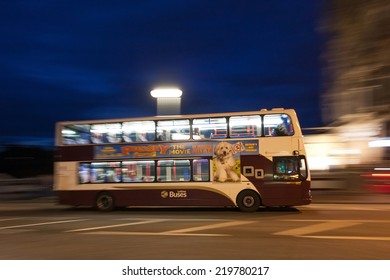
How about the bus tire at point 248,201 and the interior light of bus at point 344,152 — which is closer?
the bus tire at point 248,201

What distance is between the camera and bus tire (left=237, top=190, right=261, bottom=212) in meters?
16.6

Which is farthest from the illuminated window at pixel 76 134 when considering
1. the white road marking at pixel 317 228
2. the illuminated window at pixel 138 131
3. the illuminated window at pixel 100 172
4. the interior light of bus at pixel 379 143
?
the interior light of bus at pixel 379 143

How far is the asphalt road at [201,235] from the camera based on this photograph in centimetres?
865

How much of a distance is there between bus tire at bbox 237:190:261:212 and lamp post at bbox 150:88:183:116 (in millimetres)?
6774

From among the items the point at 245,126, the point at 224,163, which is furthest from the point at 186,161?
the point at 245,126

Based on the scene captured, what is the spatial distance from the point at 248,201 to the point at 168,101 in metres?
7.46

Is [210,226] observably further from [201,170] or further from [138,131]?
[138,131]

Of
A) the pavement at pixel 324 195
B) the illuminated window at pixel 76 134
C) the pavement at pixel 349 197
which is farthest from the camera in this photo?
the pavement at pixel 324 195

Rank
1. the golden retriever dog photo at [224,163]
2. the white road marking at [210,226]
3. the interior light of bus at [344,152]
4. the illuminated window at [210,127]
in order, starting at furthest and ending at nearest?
1. the interior light of bus at [344,152]
2. the illuminated window at [210,127]
3. the golden retriever dog photo at [224,163]
4. the white road marking at [210,226]

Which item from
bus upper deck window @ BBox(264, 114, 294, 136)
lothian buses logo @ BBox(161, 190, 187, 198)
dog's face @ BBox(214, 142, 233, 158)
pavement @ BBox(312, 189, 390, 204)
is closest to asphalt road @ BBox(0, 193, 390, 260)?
lothian buses logo @ BBox(161, 190, 187, 198)

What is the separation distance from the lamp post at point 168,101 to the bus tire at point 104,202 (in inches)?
214

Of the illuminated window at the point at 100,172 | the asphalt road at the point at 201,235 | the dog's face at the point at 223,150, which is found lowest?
the asphalt road at the point at 201,235

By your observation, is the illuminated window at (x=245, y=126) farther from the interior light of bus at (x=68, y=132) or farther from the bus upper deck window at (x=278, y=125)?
the interior light of bus at (x=68, y=132)

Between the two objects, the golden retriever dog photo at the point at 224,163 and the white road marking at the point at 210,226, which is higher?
the golden retriever dog photo at the point at 224,163
